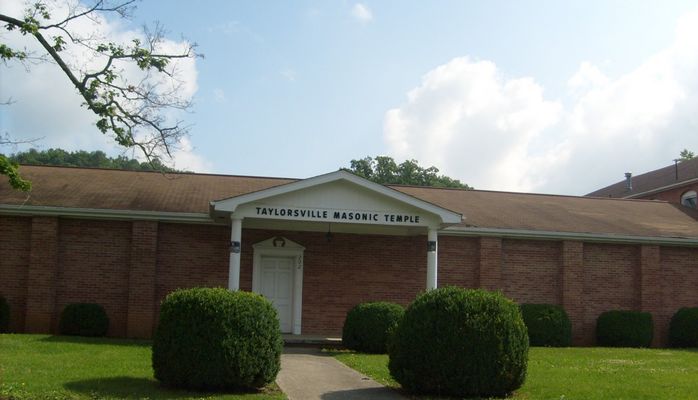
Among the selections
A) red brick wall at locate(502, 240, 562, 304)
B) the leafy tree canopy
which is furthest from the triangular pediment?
the leafy tree canopy

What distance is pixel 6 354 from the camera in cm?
1423

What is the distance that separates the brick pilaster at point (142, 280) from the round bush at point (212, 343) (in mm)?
8856

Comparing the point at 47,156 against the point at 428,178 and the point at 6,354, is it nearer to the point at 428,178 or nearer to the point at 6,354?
the point at 428,178

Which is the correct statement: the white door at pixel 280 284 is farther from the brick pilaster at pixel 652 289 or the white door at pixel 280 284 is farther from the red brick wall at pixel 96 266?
the brick pilaster at pixel 652 289

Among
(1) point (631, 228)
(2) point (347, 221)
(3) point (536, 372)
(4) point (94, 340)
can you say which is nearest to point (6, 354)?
(4) point (94, 340)

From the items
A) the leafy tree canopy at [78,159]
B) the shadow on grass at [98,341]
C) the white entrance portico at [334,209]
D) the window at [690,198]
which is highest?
the leafy tree canopy at [78,159]

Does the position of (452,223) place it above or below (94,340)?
above

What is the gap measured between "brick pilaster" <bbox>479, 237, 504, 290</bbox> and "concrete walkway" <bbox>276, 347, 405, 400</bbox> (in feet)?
23.9

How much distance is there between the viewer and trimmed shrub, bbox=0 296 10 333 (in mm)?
19016

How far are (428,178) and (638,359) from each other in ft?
157

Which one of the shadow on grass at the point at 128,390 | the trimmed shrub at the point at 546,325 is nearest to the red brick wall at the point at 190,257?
the trimmed shrub at the point at 546,325

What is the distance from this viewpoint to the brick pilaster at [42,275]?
19469 millimetres

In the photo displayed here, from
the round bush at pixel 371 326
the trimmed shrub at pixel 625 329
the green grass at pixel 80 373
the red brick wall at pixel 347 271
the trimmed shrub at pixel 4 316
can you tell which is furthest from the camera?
the trimmed shrub at pixel 625 329

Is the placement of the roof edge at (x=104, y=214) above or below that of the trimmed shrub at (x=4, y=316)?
above
